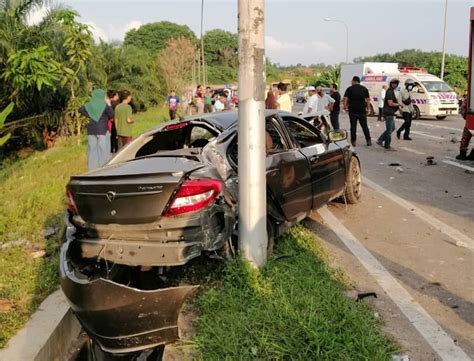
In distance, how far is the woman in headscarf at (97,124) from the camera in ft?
30.3

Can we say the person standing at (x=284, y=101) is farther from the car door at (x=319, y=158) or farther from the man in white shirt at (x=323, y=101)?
the car door at (x=319, y=158)

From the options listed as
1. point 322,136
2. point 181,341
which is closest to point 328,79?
point 322,136

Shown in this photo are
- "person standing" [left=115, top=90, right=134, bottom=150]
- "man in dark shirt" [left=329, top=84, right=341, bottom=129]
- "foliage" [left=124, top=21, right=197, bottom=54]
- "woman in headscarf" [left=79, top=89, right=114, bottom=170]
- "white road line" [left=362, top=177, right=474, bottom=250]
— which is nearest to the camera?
"white road line" [left=362, top=177, right=474, bottom=250]

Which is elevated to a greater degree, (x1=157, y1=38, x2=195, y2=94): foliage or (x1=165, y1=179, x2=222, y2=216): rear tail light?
(x1=157, y1=38, x2=195, y2=94): foliage

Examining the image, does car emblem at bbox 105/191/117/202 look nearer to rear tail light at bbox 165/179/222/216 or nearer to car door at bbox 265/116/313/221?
rear tail light at bbox 165/179/222/216

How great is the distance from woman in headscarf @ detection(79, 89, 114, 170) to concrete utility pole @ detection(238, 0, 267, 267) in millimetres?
5327

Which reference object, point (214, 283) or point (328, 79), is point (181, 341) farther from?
point (328, 79)

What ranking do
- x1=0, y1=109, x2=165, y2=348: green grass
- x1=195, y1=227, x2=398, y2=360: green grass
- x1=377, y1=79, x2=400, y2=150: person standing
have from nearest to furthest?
x1=195, y1=227, x2=398, y2=360: green grass, x1=0, y1=109, x2=165, y2=348: green grass, x1=377, y1=79, x2=400, y2=150: person standing

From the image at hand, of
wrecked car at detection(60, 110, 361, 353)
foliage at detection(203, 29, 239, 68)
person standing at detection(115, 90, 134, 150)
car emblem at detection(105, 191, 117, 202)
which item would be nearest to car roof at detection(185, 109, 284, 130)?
wrecked car at detection(60, 110, 361, 353)

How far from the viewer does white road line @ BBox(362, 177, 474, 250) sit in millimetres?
5809

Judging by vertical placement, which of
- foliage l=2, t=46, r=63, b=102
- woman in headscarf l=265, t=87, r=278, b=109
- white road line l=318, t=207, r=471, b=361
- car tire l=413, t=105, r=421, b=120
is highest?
foliage l=2, t=46, r=63, b=102

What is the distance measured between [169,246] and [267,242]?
1.33m

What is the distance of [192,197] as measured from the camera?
12.9ft

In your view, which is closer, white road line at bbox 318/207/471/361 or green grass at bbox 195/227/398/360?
green grass at bbox 195/227/398/360
